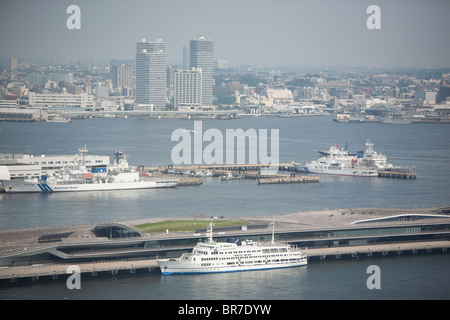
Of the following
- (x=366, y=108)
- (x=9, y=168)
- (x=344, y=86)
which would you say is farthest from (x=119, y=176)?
(x=344, y=86)

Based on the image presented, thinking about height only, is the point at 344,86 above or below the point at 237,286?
above

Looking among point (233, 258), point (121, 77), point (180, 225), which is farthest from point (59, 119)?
point (233, 258)

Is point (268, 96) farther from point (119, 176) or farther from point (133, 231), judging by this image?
point (133, 231)

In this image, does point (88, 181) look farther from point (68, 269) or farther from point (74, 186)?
point (68, 269)

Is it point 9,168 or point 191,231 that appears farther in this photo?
point 9,168

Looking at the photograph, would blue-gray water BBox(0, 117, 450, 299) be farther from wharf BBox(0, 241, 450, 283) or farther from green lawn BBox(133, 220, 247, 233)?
green lawn BBox(133, 220, 247, 233)

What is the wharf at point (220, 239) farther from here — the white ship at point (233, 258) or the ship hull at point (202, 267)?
the white ship at point (233, 258)

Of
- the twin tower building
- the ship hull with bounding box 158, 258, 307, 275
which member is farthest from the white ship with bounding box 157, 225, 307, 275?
the twin tower building
